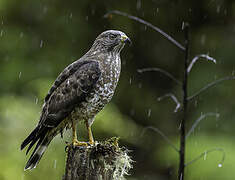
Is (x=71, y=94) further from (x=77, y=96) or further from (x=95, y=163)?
(x=95, y=163)

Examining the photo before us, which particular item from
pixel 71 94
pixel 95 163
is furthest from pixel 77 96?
pixel 95 163

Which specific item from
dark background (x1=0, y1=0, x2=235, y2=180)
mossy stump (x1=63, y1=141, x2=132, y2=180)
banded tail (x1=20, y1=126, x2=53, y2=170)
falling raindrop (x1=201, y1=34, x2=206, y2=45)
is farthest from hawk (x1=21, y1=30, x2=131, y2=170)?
falling raindrop (x1=201, y1=34, x2=206, y2=45)

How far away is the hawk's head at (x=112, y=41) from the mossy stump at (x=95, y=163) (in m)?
1.17

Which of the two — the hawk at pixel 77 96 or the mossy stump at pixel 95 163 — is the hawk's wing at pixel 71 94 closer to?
the hawk at pixel 77 96

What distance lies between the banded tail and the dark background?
316 cm

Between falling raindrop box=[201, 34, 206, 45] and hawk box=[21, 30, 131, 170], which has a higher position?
hawk box=[21, 30, 131, 170]

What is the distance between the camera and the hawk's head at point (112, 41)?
13.7ft

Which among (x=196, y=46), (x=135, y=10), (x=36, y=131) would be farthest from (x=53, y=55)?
(x=36, y=131)

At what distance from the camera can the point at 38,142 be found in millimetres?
3988

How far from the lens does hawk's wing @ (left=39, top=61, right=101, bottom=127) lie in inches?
155

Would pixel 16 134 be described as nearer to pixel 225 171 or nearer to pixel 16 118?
pixel 16 118

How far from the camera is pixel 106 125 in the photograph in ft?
24.2

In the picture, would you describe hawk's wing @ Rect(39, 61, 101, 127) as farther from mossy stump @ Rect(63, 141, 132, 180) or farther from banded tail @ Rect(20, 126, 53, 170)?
mossy stump @ Rect(63, 141, 132, 180)

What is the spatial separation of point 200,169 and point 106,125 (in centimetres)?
165
